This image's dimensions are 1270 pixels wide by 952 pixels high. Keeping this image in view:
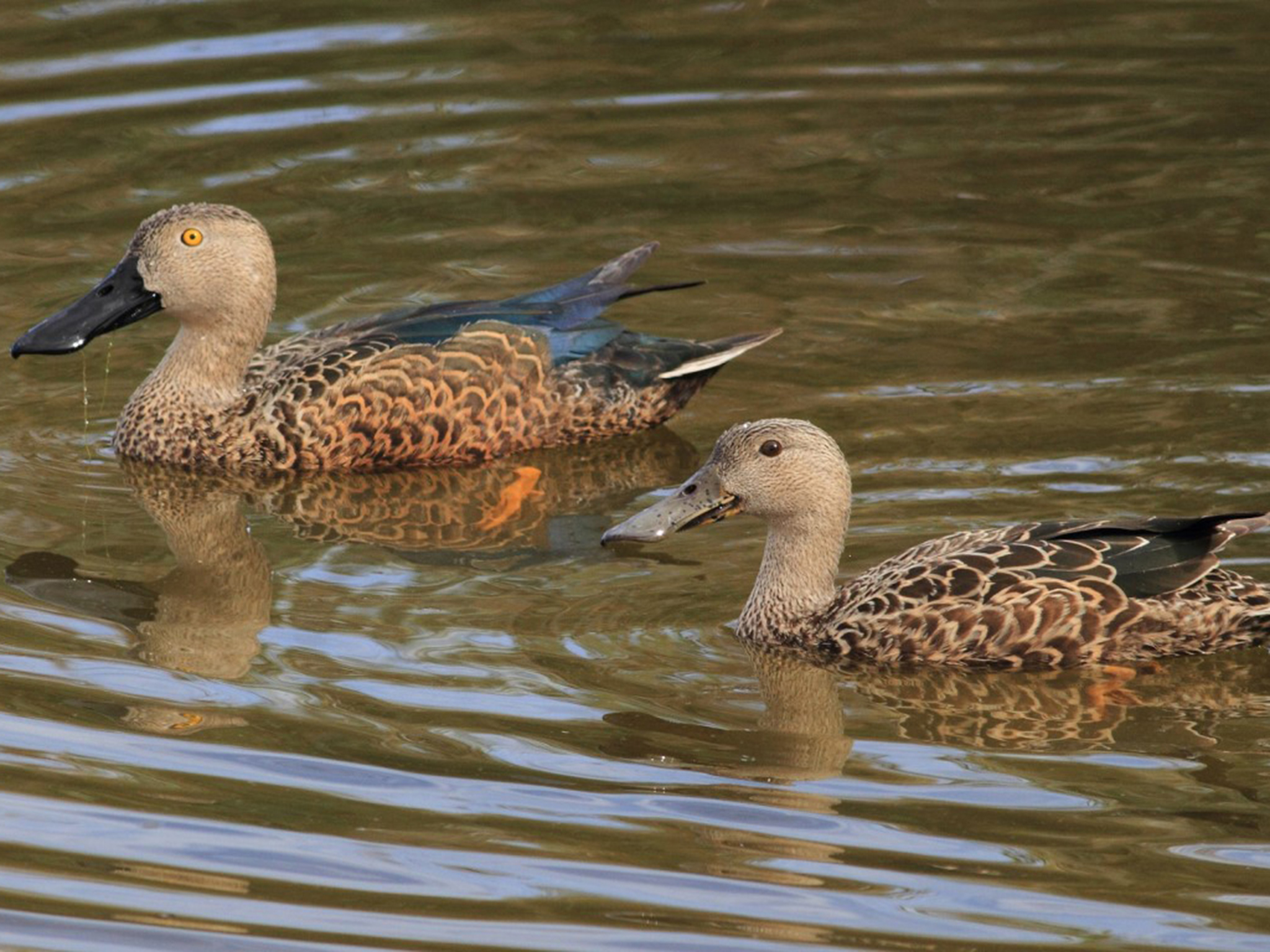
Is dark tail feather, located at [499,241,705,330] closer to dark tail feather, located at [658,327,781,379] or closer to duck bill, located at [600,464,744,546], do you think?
dark tail feather, located at [658,327,781,379]

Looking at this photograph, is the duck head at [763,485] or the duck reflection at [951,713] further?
the duck head at [763,485]

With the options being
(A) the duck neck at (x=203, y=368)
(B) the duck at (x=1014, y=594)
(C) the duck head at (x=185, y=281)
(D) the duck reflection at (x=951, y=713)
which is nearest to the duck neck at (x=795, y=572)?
(B) the duck at (x=1014, y=594)

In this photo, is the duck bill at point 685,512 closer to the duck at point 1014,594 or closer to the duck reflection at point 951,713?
the duck at point 1014,594

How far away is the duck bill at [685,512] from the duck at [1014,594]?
203 mm

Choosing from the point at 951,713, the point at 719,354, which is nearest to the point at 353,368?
the point at 719,354

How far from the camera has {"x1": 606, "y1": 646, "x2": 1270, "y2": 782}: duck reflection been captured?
22.8 feet

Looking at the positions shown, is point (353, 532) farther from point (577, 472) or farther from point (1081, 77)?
point (1081, 77)

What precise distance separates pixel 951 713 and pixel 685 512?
135 centimetres

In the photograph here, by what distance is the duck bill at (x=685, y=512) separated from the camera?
319 inches

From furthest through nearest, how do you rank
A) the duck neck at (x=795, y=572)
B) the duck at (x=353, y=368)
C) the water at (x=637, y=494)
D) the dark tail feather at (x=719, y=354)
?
the dark tail feather at (x=719, y=354)
the duck at (x=353, y=368)
the duck neck at (x=795, y=572)
the water at (x=637, y=494)

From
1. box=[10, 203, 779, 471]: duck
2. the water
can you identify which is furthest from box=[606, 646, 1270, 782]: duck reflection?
box=[10, 203, 779, 471]: duck

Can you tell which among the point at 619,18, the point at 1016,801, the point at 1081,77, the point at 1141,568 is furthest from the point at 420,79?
the point at 1016,801

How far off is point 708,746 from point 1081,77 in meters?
8.54

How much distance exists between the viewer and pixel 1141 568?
24.8 feet
